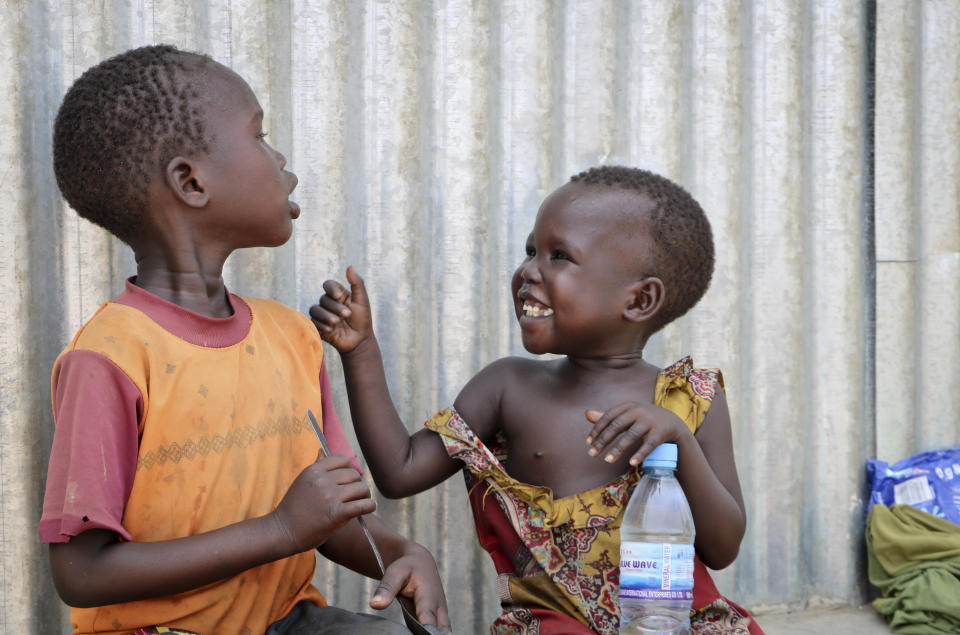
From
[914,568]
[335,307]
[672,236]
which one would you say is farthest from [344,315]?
[914,568]

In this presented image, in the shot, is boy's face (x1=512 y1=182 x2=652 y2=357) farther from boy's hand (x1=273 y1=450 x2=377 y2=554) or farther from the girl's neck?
boy's hand (x1=273 y1=450 x2=377 y2=554)

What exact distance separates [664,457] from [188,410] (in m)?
0.90

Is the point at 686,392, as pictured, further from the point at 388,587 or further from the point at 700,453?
the point at 388,587

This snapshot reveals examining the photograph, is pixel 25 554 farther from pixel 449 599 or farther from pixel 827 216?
pixel 827 216

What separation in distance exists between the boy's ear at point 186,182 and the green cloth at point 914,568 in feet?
7.33

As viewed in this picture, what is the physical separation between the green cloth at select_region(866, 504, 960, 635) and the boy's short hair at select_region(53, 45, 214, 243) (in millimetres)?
2289

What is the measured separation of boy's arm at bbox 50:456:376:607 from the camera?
5.40 feet

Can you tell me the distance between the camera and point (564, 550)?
2.18m

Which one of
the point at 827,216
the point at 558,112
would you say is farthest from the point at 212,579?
the point at 827,216

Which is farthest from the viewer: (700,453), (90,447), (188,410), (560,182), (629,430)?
(560,182)

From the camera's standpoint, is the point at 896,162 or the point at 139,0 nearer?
the point at 139,0

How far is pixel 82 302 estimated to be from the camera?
2.29m

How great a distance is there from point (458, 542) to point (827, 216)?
4.87 feet

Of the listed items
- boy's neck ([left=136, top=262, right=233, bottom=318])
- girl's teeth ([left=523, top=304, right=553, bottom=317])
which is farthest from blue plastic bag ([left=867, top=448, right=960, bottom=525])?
boy's neck ([left=136, top=262, right=233, bottom=318])
